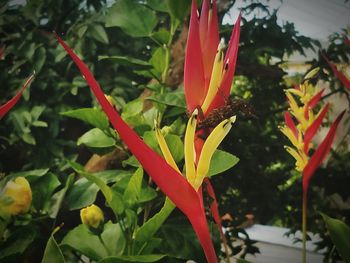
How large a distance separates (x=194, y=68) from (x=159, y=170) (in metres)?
0.09

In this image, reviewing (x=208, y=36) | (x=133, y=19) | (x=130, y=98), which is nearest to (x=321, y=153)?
(x=208, y=36)

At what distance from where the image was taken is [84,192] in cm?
50

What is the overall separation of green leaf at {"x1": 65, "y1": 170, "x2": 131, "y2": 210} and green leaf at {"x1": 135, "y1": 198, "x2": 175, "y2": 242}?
13 cm

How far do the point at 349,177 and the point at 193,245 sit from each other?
634 millimetres

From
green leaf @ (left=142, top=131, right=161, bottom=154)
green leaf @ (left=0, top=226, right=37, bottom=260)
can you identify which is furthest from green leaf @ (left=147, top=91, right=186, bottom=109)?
green leaf @ (left=0, top=226, right=37, bottom=260)

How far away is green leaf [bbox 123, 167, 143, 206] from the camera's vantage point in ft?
1.26

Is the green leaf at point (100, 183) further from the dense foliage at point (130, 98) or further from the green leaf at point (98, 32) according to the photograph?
the green leaf at point (98, 32)

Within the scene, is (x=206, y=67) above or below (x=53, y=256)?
above

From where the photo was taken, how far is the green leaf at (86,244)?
0.40 m

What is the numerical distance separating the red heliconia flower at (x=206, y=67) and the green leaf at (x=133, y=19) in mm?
313

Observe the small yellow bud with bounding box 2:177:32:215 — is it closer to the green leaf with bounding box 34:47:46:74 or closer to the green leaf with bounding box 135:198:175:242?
the green leaf with bounding box 135:198:175:242

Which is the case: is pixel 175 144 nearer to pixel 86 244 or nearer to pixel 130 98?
pixel 86 244

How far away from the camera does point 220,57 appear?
9.7 inches

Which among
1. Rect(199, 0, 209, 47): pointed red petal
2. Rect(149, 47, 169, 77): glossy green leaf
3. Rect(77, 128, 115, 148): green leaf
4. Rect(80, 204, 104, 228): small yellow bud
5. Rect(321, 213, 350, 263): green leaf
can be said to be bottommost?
Rect(80, 204, 104, 228): small yellow bud
